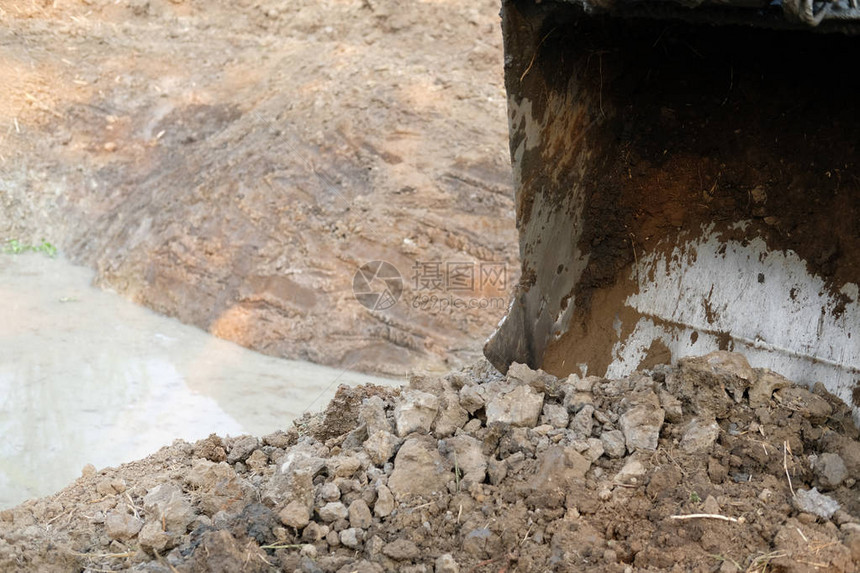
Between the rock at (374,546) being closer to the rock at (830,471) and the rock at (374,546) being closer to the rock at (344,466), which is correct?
the rock at (344,466)

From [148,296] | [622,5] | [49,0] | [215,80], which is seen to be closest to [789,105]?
[622,5]

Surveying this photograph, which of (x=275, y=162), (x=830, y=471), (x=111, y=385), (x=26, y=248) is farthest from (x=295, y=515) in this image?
(x=26, y=248)

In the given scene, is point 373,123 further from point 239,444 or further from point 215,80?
point 239,444

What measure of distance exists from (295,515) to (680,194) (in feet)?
5.81

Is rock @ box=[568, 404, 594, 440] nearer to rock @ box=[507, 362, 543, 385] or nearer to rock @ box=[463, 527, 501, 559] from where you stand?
rock @ box=[507, 362, 543, 385]

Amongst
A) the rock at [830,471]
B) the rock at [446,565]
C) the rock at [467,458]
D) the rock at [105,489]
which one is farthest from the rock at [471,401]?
the rock at [105,489]

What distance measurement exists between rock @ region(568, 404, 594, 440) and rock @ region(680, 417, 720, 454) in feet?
0.82

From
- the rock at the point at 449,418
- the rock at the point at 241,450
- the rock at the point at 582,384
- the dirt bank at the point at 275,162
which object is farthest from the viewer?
the dirt bank at the point at 275,162

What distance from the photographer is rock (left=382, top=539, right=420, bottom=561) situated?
201 centimetres

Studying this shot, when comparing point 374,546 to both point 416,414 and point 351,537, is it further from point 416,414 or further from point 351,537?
point 416,414

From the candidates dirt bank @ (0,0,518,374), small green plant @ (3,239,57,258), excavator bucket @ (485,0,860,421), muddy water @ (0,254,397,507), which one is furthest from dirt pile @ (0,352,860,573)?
small green plant @ (3,239,57,258)

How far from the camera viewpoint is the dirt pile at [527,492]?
1978mm

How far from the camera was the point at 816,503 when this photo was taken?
2.03 m

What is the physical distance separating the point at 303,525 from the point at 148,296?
5.83 meters
